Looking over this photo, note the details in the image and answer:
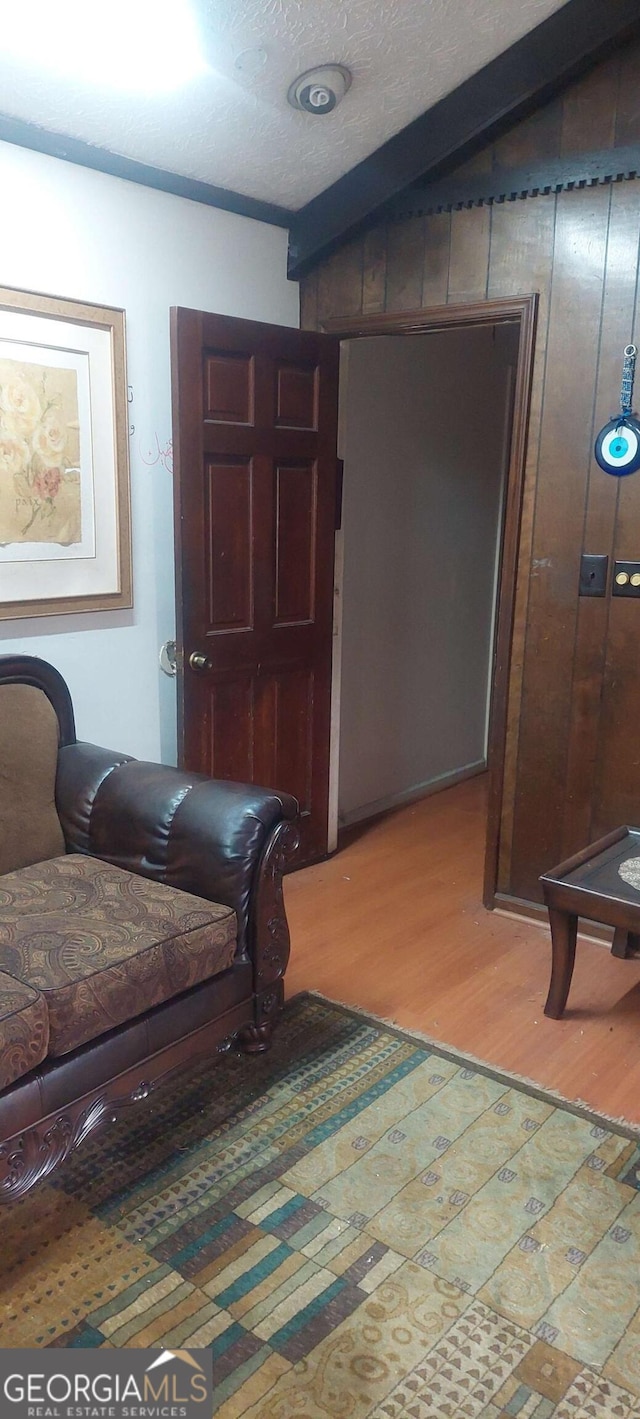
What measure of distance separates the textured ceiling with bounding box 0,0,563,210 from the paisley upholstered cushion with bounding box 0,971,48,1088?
206 centimetres

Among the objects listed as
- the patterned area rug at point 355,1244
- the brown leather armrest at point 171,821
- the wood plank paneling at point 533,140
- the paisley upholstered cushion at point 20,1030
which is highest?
the wood plank paneling at point 533,140

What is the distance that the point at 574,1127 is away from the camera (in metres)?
2.02

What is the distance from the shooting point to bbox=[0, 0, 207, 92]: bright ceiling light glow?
2.07 metres

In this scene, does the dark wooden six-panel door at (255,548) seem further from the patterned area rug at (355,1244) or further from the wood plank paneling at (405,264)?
the patterned area rug at (355,1244)

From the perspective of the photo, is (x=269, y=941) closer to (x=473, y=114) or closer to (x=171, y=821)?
(x=171, y=821)

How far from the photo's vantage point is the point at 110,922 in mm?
1938

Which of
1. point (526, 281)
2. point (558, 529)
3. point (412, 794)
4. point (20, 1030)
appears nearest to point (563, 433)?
point (558, 529)

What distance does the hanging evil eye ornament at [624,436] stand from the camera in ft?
8.49

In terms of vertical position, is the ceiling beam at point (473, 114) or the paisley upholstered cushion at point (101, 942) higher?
the ceiling beam at point (473, 114)

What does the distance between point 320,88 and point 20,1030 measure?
2397mm

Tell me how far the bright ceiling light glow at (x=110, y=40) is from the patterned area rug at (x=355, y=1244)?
2406 millimetres

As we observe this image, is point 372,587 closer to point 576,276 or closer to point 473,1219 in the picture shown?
point 576,276

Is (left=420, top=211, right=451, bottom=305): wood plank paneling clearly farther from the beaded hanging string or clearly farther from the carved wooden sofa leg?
the carved wooden sofa leg

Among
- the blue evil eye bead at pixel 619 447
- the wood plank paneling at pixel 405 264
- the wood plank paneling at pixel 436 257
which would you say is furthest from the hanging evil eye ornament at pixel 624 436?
the wood plank paneling at pixel 405 264
